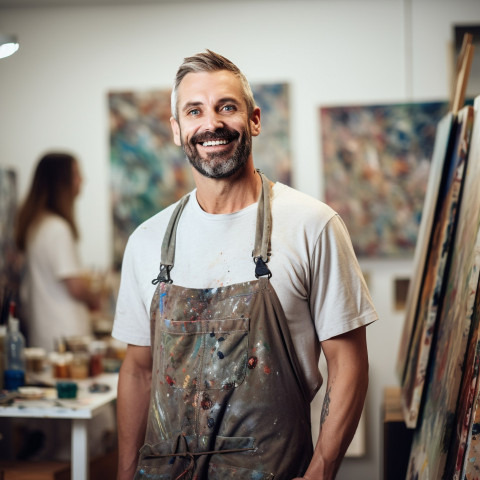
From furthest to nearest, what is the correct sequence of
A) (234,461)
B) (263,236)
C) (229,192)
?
1. (229,192)
2. (263,236)
3. (234,461)

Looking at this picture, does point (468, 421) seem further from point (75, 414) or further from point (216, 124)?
point (75, 414)

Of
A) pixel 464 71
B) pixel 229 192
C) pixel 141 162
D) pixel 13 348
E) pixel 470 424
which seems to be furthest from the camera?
pixel 141 162

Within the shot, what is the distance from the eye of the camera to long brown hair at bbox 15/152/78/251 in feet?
15.6

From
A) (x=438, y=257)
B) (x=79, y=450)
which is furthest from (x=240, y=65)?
(x=79, y=450)

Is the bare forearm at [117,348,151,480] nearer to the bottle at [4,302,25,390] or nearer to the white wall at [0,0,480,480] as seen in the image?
the bottle at [4,302,25,390]

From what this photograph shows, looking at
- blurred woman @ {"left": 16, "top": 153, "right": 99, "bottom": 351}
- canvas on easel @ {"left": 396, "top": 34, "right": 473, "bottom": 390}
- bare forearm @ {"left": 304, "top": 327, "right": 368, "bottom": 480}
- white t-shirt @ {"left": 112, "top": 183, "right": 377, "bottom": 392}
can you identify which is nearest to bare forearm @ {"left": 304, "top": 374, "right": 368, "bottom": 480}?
bare forearm @ {"left": 304, "top": 327, "right": 368, "bottom": 480}

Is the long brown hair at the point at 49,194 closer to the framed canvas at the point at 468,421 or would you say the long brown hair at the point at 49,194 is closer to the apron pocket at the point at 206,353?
the apron pocket at the point at 206,353

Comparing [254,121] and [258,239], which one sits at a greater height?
[254,121]

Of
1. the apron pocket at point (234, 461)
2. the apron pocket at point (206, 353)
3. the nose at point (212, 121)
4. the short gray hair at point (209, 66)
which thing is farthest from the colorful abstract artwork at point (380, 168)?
the apron pocket at point (234, 461)

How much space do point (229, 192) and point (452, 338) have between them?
865 millimetres

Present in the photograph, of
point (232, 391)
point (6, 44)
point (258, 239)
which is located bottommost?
point (232, 391)

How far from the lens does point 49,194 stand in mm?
4820

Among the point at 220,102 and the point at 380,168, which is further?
the point at 380,168

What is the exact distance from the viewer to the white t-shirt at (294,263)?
211 centimetres
